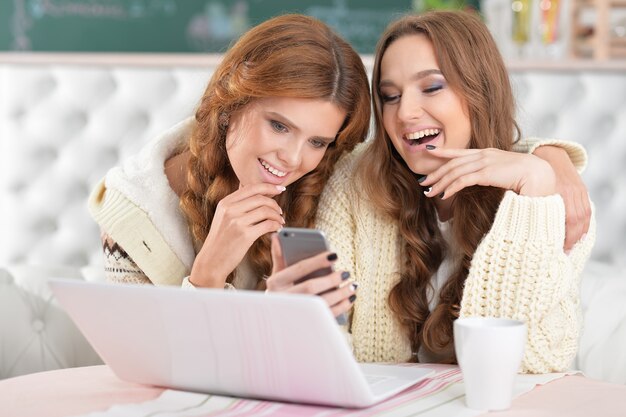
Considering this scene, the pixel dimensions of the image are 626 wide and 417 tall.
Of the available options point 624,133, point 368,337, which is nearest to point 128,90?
point 368,337

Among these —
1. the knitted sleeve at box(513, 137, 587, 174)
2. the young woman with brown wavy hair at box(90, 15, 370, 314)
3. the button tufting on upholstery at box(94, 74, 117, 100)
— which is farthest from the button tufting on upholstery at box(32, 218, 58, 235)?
the knitted sleeve at box(513, 137, 587, 174)

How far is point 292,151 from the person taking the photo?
164cm

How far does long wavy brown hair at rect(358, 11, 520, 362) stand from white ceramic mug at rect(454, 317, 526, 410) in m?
0.56

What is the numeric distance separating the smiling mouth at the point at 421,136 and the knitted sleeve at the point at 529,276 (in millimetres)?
205

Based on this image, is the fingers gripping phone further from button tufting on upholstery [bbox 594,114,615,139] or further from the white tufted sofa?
button tufting on upholstery [bbox 594,114,615,139]

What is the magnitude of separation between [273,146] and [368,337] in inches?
15.5

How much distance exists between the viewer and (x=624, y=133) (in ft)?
8.39

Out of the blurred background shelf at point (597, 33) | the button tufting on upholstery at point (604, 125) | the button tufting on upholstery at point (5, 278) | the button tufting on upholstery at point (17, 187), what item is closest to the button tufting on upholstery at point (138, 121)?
the button tufting on upholstery at point (17, 187)

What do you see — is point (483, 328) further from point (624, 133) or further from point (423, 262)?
point (624, 133)

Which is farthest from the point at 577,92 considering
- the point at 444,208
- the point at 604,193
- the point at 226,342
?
the point at 226,342

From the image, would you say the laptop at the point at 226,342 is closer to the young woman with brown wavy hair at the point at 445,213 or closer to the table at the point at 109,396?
the table at the point at 109,396

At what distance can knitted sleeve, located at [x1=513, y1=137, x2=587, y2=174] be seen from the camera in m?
1.78

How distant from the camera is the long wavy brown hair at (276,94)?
1635mm

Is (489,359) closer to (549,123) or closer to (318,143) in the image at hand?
(318,143)
